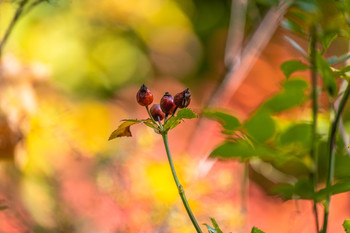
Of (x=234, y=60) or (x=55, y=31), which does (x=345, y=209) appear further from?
(x=55, y=31)

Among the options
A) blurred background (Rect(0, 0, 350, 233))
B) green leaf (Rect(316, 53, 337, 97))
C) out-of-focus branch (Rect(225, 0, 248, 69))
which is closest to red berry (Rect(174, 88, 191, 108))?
green leaf (Rect(316, 53, 337, 97))

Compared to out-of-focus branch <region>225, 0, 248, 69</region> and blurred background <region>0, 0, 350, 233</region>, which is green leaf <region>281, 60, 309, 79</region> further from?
out-of-focus branch <region>225, 0, 248, 69</region>

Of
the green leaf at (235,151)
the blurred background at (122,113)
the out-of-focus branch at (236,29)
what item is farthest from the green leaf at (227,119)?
the out-of-focus branch at (236,29)

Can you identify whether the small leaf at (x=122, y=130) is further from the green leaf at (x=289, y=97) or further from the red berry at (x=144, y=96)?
the green leaf at (x=289, y=97)

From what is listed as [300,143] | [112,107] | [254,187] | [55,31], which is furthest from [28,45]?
[300,143]

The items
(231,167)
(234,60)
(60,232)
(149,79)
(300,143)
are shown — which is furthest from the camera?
(149,79)
